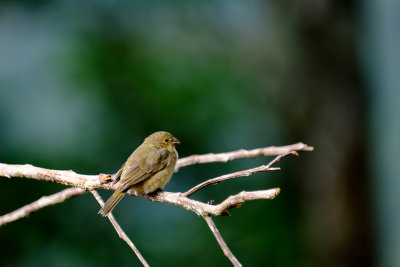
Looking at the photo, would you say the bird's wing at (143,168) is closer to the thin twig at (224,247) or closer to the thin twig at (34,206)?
the thin twig at (34,206)

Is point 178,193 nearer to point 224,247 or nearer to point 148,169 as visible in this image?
point 224,247

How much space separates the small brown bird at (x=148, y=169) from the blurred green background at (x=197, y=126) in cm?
283

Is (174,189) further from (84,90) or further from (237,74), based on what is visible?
(237,74)

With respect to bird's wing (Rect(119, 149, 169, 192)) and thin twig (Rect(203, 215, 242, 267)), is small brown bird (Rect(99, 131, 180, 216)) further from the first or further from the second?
thin twig (Rect(203, 215, 242, 267))

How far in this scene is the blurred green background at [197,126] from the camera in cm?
716

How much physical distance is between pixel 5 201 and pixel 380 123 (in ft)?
22.3

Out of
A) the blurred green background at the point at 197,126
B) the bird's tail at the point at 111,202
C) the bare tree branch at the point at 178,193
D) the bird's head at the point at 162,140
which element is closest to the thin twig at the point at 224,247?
the bare tree branch at the point at 178,193

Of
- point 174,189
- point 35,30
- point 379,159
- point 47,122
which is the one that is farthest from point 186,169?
point 379,159

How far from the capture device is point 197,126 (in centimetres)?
782

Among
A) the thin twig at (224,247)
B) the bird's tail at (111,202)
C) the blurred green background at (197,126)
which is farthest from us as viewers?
the blurred green background at (197,126)

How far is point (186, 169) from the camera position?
24.5 feet

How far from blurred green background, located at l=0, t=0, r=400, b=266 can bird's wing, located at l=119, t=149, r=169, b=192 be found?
9.98 ft

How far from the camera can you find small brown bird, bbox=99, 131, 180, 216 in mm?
3538

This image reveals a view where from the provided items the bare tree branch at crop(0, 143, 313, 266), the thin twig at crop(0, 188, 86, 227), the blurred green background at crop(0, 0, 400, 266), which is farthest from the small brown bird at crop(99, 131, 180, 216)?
the blurred green background at crop(0, 0, 400, 266)
